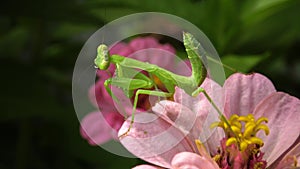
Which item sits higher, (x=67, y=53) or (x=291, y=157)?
(x=67, y=53)

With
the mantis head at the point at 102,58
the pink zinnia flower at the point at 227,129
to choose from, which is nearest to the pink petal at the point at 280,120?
the pink zinnia flower at the point at 227,129

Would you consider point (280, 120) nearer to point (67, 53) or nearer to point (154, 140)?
point (154, 140)

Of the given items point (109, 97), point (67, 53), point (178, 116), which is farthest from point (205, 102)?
point (67, 53)

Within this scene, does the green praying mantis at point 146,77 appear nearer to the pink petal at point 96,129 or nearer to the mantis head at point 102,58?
the mantis head at point 102,58

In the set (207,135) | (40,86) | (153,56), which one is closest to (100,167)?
Answer: (40,86)

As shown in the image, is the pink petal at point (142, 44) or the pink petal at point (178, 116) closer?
the pink petal at point (178, 116)

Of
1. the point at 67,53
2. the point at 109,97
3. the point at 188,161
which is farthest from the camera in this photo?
the point at 67,53

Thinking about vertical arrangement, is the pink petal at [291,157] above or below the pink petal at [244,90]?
below
